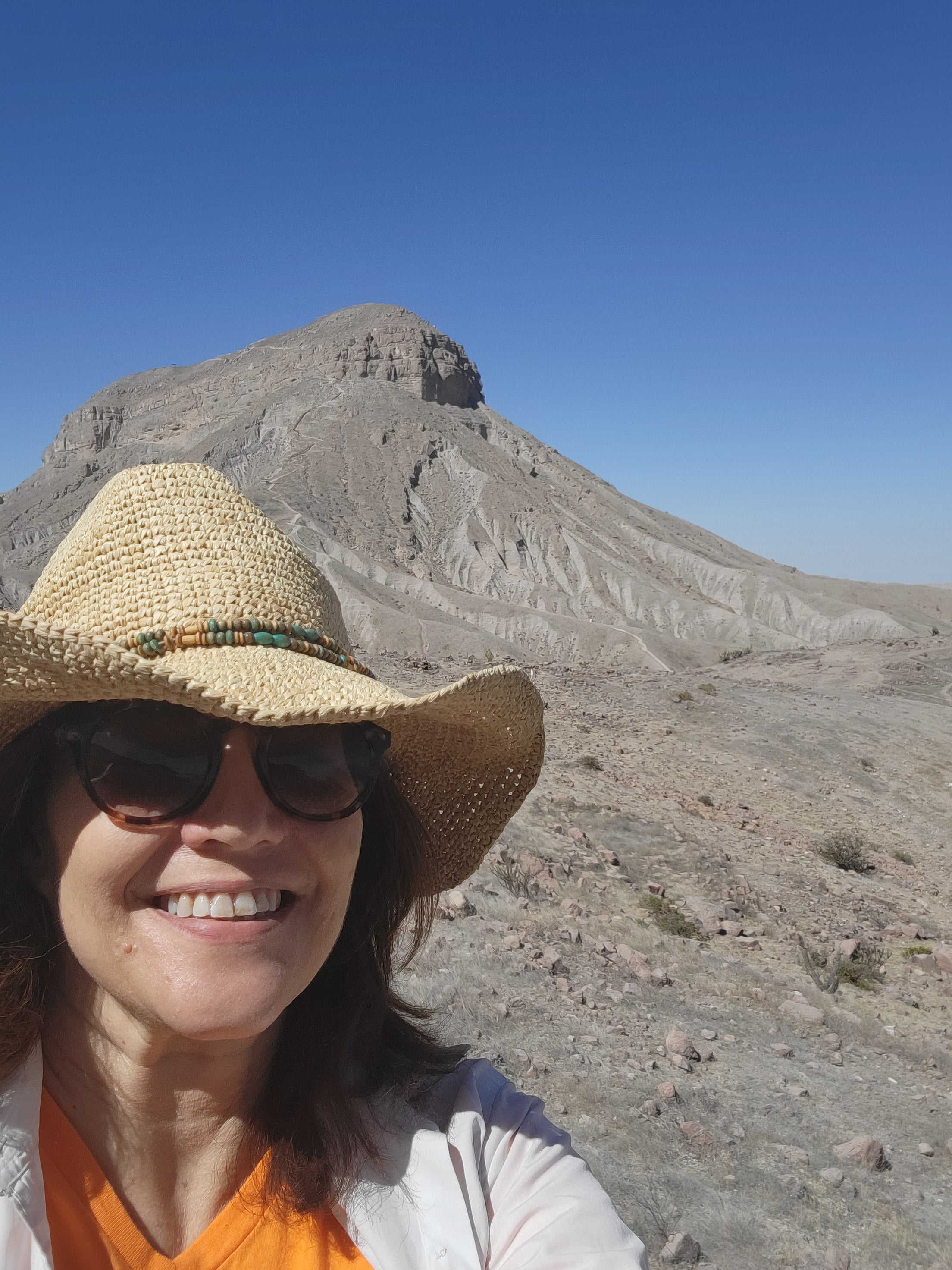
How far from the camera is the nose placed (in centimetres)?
121

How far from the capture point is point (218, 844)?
1224 mm

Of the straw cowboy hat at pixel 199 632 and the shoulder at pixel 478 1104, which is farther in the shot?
the shoulder at pixel 478 1104

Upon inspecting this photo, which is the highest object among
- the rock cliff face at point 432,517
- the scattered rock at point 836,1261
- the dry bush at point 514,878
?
the rock cliff face at point 432,517

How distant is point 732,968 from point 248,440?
7530 cm

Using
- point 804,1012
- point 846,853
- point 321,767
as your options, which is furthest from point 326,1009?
point 846,853

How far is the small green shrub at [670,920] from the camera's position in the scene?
7414 millimetres

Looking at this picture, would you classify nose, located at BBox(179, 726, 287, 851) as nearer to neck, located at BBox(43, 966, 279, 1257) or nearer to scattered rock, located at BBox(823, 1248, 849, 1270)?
neck, located at BBox(43, 966, 279, 1257)

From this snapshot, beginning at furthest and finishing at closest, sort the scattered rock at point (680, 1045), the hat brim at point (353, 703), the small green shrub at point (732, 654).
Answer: the small green shrub at point (732, 654) < the scattered rock at point (680, 1045) < the hat brim at point (353, 703)

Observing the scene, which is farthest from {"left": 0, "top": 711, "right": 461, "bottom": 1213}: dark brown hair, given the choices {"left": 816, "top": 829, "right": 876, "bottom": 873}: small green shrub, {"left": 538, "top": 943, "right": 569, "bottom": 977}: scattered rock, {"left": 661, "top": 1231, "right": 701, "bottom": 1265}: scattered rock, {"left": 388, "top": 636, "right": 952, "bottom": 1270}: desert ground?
{"left": 816, "top": 829, "right": 876, "bottom": 873}: small green shrub

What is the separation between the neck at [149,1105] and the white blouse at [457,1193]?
0.08 metres

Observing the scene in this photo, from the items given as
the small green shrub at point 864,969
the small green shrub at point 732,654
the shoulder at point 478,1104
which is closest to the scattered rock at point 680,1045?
the small green shrub at point 864,969

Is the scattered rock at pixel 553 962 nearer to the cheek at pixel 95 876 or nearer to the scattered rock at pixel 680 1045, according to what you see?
the scattered rock at pixel 680 1045

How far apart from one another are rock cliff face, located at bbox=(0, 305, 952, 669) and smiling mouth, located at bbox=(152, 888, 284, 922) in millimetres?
34164

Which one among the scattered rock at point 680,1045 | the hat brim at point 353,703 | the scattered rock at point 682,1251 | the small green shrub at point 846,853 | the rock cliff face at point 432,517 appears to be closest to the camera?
the hat brim at point 353,703
